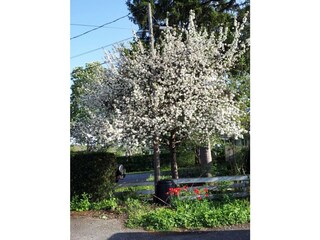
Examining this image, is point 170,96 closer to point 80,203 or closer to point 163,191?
point 163,191

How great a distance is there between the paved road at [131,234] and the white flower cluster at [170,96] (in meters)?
1.20

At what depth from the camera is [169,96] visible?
14.3ft

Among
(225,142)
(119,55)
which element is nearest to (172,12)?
(119,55)

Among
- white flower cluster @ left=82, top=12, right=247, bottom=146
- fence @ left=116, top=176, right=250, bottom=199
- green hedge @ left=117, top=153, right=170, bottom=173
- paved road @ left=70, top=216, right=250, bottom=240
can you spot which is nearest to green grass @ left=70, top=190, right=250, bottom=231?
paved road @ left=70, top=216, right=250, bottom=240

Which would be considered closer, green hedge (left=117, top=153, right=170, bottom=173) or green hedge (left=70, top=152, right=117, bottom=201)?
green hedge (left=70, top=152, right=117, bottom=201)

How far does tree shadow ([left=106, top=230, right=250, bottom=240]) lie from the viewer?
2.74m

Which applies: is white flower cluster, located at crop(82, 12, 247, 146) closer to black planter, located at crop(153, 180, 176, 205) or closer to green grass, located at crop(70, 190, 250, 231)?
black planter, located at crop(153, 180, 176, 205)

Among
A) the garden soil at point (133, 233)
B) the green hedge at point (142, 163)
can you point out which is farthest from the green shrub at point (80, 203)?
the green hedge at point (142, 163)

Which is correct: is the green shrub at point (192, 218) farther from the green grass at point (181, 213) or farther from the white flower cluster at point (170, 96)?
the white flower cluster at point (170, 96)
